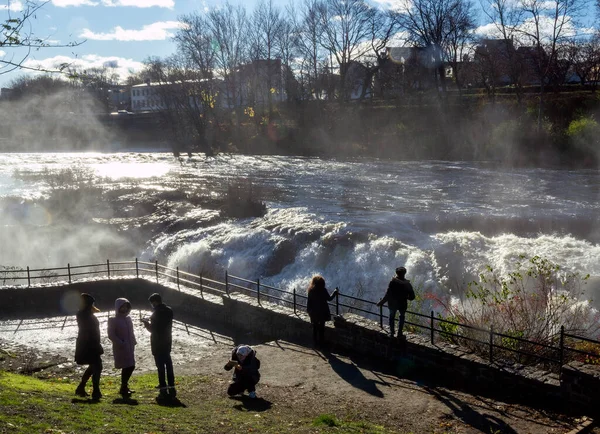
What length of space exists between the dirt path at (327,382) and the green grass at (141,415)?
0.44 metres

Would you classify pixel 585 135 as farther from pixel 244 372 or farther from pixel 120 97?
pixel 120 97

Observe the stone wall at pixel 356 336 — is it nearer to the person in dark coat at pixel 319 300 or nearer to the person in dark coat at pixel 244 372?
the person in dark coat at pixel 319 300

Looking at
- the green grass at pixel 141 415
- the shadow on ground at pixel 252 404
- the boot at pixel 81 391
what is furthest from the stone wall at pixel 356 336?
the boot at pixel 81 391

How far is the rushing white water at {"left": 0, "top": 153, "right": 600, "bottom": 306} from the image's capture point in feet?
66.4

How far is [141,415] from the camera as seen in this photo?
7.81 metres

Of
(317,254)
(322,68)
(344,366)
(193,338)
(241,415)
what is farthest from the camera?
(322,68)

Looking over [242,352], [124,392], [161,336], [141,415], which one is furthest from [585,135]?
[141,415]

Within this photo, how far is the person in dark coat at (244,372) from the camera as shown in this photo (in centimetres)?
919

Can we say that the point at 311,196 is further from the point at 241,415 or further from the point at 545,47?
the point at 545,47

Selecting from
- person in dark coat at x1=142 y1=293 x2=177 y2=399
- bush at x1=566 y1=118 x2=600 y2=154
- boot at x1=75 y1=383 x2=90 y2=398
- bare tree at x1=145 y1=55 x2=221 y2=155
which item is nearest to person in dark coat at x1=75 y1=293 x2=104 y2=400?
boot at x1=75 y1=383 x2=90 y2=398

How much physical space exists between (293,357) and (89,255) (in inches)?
672

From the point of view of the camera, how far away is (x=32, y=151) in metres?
72.2

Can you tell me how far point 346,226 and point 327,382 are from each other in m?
13.4

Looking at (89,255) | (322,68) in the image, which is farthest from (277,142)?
(89,255)
